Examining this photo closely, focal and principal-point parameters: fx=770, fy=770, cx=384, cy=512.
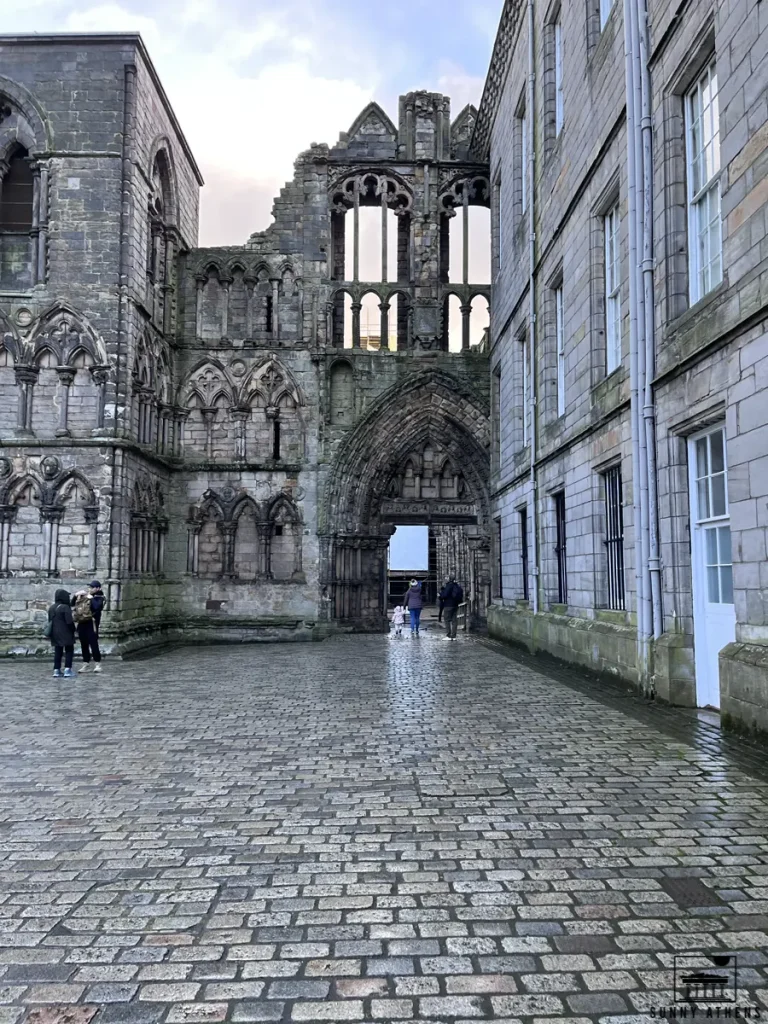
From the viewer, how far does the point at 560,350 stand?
1356cm

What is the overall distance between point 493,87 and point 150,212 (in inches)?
344

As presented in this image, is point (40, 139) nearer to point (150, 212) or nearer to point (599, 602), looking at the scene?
point (150, 212)

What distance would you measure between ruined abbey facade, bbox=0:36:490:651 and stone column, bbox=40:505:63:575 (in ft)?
0.17

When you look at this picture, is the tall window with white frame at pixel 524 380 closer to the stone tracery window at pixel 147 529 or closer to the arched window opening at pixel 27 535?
the stone tracery window at pixel 147 529

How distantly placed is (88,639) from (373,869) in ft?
33.9

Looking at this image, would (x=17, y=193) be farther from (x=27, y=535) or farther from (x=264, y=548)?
(x=264, y=548)

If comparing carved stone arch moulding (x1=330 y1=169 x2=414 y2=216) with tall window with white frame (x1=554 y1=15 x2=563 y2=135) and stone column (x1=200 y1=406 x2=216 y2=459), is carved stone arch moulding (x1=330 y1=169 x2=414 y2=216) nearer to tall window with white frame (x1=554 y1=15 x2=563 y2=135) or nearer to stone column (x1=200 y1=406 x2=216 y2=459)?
stone column (x1=200 y1=406 x2=216 y2=459)

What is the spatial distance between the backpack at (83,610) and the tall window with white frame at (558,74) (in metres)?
11.5

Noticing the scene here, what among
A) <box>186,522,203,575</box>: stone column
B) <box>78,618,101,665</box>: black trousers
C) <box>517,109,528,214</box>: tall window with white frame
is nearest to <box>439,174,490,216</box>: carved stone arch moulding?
<box>517,109,528,214</box>: tall window with white frame

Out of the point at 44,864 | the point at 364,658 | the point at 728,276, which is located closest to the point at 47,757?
the point at 44,864

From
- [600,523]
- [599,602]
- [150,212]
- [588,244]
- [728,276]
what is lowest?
[599,602]

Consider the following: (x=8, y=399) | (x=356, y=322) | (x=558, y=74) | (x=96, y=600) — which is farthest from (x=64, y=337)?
(x=558, y=74)

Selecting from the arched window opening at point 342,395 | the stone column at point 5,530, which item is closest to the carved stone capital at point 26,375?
the stone column at point 5,530

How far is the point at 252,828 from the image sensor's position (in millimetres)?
4422
